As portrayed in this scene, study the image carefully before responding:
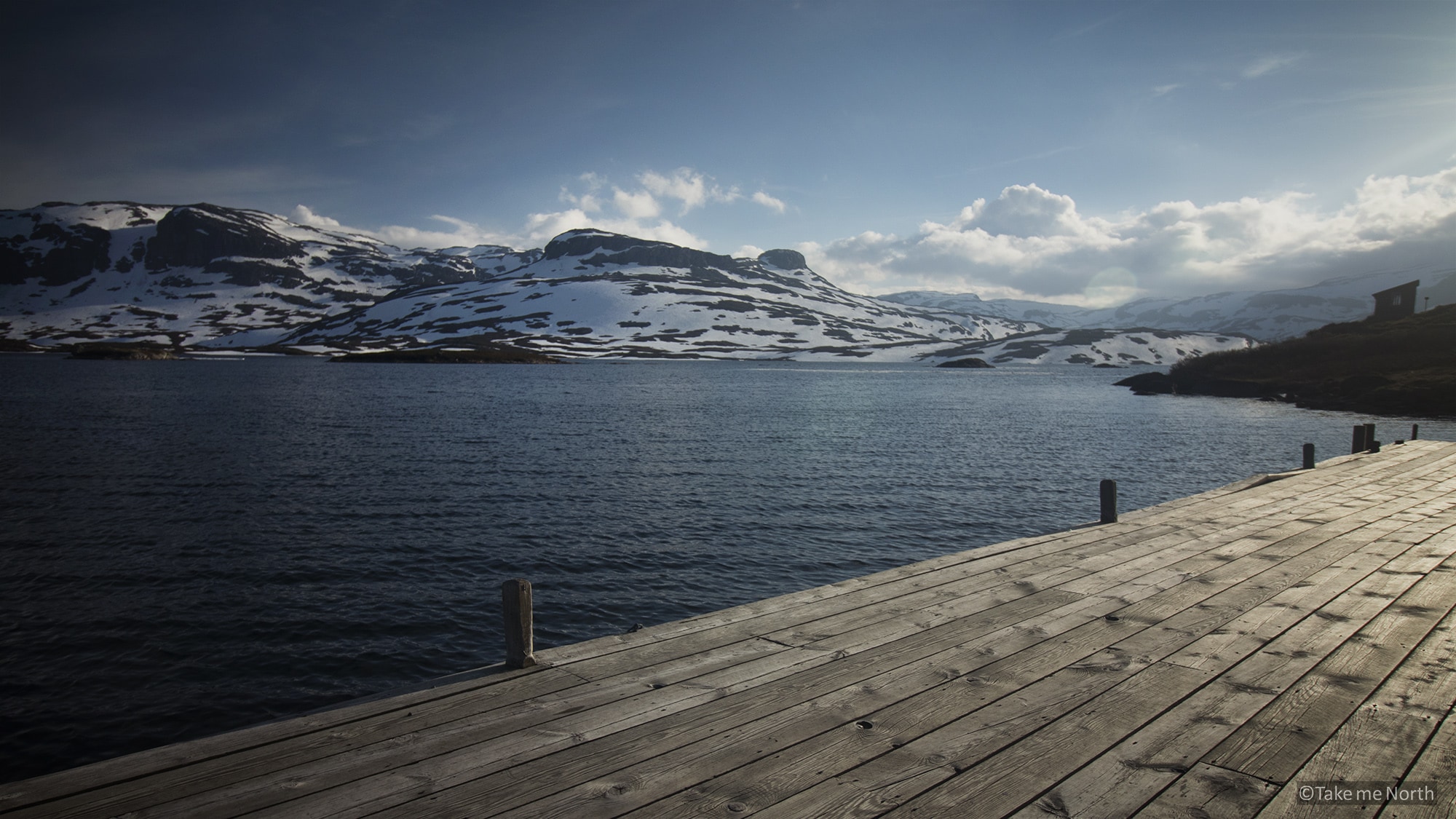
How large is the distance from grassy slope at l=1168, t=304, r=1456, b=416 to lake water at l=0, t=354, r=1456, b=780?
10220 millimetres

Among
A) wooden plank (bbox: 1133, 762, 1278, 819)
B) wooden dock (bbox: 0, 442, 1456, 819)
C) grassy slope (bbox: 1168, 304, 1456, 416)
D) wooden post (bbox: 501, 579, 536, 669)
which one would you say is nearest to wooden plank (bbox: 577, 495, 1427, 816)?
wooden dock (bbox: 0, 442, 1456, 819)

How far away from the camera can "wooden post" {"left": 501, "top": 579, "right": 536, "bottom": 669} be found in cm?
710

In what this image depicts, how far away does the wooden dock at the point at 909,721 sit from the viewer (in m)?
4.86

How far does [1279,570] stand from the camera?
10.1 metres

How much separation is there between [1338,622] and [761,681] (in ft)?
21.4

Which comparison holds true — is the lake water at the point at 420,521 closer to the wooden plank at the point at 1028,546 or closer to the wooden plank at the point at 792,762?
the wooden plank at the point at 1028,546

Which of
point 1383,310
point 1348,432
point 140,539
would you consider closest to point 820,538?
point 140,539

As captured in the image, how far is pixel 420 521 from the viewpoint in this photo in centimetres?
2250

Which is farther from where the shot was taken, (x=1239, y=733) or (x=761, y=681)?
(x=761, y=681)

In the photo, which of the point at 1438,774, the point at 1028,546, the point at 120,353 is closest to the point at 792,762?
the point at 1438,774

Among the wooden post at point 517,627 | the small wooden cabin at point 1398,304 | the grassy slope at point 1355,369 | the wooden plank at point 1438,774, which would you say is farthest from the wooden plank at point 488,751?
the small wooden cabin at point 1398,304

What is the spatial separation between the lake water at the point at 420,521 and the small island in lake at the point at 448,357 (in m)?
113

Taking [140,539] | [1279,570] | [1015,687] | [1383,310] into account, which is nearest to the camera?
[1015,687]

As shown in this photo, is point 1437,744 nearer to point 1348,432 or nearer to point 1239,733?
point 1239,733
